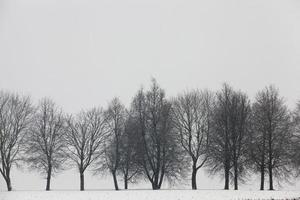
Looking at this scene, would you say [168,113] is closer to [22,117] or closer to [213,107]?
[213,107]

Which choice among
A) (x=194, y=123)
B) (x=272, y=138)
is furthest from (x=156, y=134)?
(x=272, y=138)

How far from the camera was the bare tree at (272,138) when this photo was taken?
Answer: 50.4m

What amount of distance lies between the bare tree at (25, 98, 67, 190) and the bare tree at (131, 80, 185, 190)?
11714mm

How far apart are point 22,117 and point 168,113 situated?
2081 centimetres

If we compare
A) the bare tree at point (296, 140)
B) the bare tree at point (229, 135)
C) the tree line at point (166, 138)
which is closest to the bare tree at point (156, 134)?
the tree line at point (166, 138)

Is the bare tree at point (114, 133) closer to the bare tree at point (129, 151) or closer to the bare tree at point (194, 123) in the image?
the bare tree at point (129, 151)

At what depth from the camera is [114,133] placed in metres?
60.4

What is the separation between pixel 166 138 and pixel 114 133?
10.3 m

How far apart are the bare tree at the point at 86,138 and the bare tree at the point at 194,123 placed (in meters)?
12.1

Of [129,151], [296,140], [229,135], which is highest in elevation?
[229,135]

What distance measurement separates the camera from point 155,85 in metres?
55.3

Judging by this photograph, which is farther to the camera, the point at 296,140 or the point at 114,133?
the point at 114,133

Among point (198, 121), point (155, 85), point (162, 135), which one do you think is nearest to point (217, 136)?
point (198, 121)

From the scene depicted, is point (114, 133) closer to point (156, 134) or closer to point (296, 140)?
point (156, 134)
